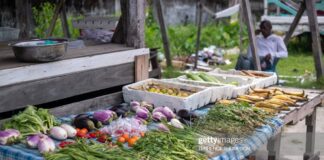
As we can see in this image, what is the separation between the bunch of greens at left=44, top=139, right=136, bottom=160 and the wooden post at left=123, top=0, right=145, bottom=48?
6.49ft

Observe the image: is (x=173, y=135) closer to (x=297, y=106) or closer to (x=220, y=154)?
(x=220, y=154)

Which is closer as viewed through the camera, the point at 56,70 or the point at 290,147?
the point at 56,70

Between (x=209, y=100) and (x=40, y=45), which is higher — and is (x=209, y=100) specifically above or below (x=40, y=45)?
below

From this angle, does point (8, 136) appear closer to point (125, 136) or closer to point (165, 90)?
point (125, 136)

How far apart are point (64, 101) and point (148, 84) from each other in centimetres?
90

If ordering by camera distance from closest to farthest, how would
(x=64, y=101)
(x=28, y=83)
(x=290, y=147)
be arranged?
(x=28, y=83) < (x=64, y=101) < (x=290, y=147)

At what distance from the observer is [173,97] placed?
404 centimetres

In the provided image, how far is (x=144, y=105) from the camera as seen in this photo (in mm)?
4043

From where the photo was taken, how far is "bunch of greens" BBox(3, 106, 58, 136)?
10.9 feet

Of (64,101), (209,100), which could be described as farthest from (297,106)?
(64,101)

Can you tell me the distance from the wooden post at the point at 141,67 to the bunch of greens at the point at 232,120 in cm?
125

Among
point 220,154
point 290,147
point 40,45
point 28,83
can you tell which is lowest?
point 290,147

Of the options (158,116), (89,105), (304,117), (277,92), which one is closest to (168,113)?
(158,116)

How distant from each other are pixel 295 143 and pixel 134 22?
296 centimetres
